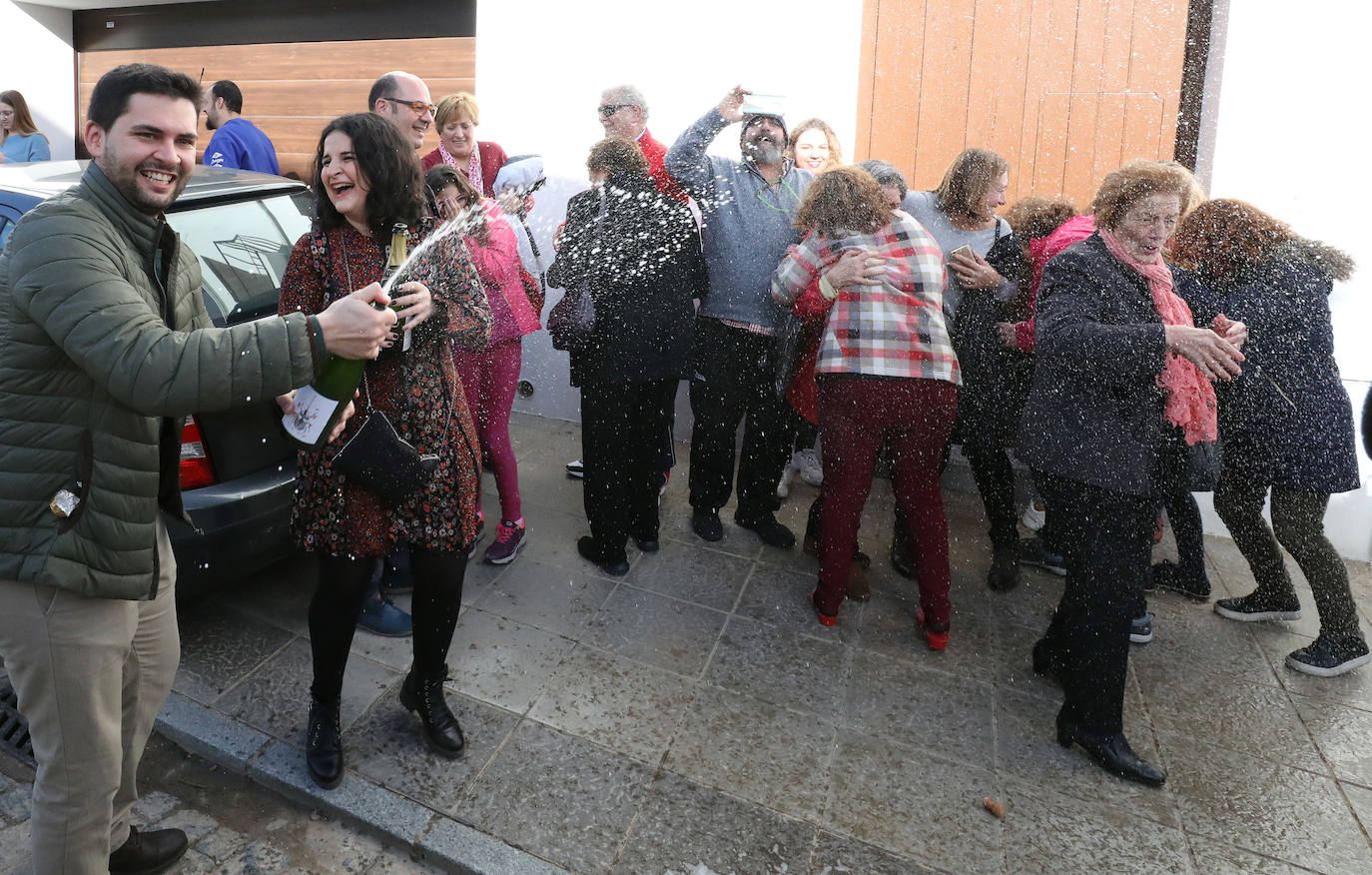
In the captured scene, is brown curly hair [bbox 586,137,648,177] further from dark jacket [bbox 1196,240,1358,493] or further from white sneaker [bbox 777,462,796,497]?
dark jacket [bbox 1196,240,1358,493]

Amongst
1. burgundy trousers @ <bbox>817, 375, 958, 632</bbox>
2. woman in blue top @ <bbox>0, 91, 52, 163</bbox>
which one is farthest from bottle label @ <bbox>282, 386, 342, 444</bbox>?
woman in blue top @ <bbox>0, 91, 52, 163</bbox>

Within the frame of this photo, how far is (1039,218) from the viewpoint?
4.35 metres

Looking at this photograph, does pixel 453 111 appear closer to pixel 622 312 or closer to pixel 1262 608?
pixel 622 312

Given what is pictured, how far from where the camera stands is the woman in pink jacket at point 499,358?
3.96 meters

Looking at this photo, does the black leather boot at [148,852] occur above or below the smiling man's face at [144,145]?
below

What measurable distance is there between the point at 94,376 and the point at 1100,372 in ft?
8.92

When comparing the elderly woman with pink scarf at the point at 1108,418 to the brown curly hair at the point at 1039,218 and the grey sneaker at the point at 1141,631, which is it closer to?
the grey sneaker at the point at 1141,631

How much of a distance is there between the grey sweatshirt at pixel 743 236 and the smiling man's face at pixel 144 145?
2.57 metres

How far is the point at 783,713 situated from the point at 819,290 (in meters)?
1.66

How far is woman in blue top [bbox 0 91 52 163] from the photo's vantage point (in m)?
7.33

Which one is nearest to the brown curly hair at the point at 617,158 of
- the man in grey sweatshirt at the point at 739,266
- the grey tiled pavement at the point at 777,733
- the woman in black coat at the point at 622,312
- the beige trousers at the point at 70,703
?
the woman in black coat at the point at 622,312

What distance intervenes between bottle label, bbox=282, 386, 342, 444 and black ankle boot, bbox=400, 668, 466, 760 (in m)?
0.99

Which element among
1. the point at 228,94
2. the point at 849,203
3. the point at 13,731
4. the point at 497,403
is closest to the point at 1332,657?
the point at 849,203

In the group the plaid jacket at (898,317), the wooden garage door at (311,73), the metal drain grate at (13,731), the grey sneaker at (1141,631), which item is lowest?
the metal drain grate at (13,731)
